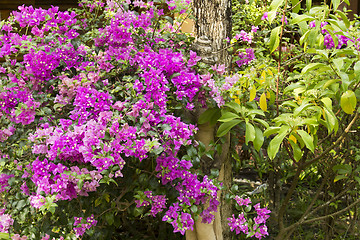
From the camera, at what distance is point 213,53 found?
248cm

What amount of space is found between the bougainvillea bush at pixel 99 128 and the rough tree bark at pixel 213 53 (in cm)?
16

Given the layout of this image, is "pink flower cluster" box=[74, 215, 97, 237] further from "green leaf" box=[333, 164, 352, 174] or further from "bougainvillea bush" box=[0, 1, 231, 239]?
"green leaf" box=[333, 164, 352, 174]

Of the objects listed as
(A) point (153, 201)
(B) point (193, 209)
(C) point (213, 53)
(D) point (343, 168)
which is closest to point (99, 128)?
(A) point (153, 201)

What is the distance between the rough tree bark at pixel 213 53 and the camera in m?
2.42

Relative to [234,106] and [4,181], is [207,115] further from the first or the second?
[4,181]

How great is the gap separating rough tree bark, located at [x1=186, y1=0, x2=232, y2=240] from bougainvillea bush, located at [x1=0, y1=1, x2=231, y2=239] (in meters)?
0.16

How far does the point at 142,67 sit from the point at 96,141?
49 cm

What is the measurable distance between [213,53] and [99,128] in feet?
3.02

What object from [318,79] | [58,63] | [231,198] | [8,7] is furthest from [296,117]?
[8,7]

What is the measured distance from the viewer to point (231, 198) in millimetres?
2527

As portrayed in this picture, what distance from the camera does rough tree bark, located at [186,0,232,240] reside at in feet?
7.95

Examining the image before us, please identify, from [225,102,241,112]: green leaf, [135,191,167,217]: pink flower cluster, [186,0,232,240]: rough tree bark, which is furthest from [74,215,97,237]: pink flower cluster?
[225,102,241,112]: green leaf

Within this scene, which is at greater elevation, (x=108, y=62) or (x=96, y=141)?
(x=108, y=62)

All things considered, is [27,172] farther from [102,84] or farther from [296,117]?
[296,117]
